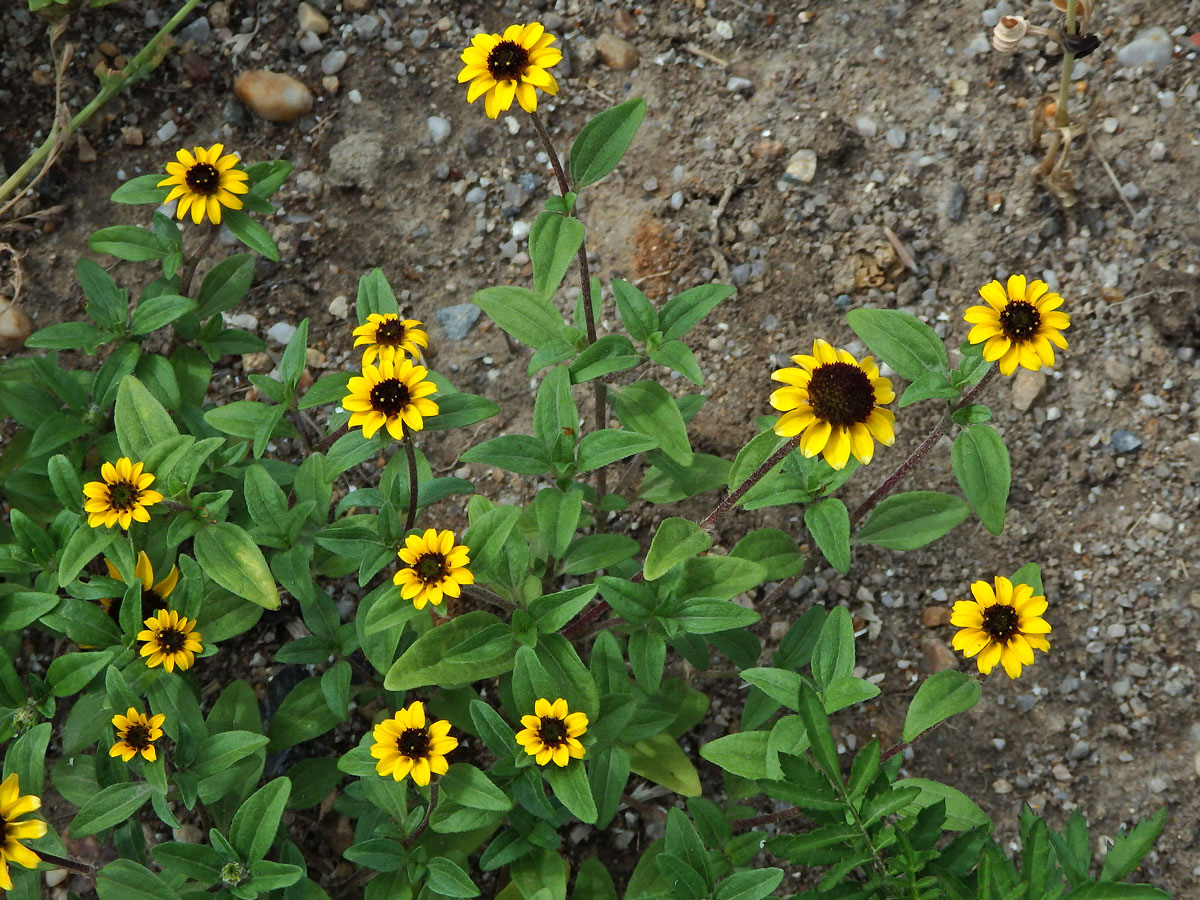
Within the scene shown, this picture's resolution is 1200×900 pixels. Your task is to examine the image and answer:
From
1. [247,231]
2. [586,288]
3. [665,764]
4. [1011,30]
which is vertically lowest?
[665,764]

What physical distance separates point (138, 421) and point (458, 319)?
1.33 metres

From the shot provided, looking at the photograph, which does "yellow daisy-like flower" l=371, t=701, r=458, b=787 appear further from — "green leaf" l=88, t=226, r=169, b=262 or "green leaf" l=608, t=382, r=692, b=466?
"green leaf" l=88, t=226, r=169, b=262

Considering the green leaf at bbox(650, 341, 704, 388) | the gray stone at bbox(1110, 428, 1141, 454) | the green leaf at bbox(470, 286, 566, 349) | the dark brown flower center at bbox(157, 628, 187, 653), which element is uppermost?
the green leaf at bbox(470, 286, 566, 349)

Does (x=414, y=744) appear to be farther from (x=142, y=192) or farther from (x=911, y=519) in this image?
(x=142, y=192)

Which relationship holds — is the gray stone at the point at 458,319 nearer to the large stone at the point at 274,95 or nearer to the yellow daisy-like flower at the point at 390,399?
the large stone at the point at 274,95

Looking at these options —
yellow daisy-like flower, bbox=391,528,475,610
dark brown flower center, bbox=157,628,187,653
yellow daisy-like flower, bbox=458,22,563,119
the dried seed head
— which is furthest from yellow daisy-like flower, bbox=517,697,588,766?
the dried seed head

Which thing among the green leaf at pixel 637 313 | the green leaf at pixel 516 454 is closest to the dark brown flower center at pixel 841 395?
the green leaf at pixel 637 313

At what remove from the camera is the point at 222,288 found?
378 cm

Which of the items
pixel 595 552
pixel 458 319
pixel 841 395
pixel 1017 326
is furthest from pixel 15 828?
pixel 1017 326

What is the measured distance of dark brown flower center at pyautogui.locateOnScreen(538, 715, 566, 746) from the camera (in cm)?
274

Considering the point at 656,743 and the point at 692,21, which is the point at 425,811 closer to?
the point at 656,743

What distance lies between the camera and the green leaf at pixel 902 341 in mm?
3020

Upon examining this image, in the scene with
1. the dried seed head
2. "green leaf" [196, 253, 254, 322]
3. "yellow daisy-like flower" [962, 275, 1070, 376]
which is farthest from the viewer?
"green leaf" [196, 253, 254, 322]

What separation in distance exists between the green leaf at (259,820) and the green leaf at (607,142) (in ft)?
6.10
